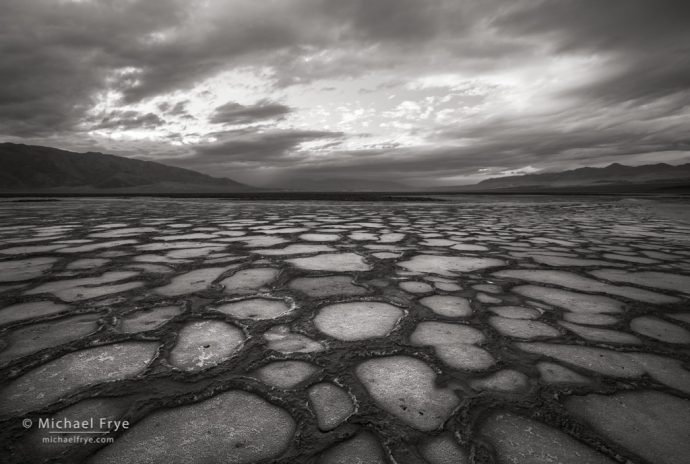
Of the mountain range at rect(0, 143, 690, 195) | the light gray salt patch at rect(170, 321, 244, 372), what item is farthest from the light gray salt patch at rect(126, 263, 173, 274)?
the mountain range at rect(0, 143, 690, 195)

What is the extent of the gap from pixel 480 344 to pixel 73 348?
1474mm

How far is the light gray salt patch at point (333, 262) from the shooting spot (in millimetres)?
2349

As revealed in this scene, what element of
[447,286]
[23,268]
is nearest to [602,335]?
[447,286]

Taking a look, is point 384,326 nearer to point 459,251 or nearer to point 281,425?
point 281,425

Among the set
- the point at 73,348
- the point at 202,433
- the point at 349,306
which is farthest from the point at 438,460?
the point at 73,348

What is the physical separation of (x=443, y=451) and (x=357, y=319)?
0.76m

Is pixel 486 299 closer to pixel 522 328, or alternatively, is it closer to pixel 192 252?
pixel 522 328

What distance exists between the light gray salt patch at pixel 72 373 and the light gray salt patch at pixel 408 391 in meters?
0.73

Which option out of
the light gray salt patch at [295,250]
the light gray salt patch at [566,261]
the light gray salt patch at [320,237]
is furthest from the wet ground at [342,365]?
the light gray salt patch at [320,237]

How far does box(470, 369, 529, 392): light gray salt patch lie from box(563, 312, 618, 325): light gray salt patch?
0.67 metres

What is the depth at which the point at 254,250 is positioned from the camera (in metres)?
2.97

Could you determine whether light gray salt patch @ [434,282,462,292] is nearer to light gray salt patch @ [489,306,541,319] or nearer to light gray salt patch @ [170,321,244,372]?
light gray salt patch @ [489,306,541,319]

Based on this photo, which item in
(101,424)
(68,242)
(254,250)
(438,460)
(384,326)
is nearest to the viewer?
(438,460)

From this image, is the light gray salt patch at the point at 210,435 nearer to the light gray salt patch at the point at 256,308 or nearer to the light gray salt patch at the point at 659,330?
the light gray salt patch at the point at 256,308
